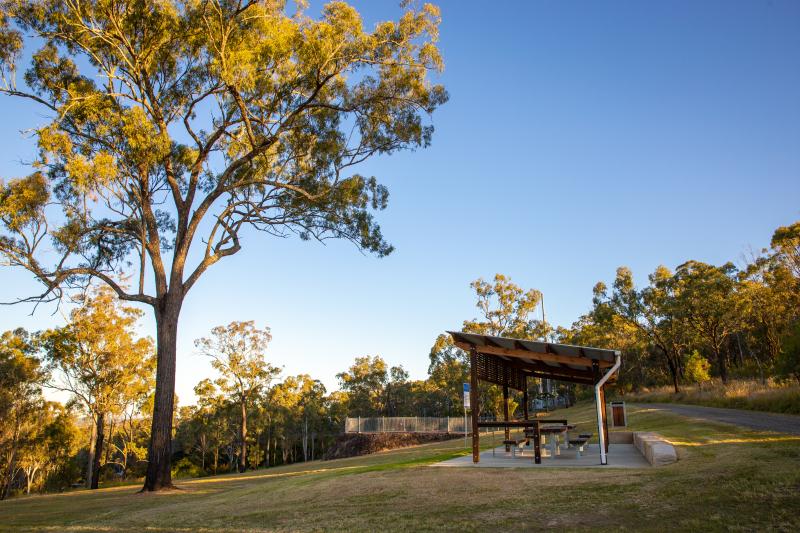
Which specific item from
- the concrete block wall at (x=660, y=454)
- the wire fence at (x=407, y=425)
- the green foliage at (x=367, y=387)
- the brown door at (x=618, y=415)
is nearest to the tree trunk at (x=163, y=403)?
the concrete block wall at (x=660, y=454)

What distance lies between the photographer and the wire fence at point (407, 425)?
36094 mm

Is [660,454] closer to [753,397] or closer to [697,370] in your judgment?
[753,397]

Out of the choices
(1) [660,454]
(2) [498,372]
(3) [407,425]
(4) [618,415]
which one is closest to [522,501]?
(1) [660,454]

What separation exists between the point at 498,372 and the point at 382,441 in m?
23.9

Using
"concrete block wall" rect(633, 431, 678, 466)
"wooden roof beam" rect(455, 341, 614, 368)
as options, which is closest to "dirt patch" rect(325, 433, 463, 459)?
"wooden roof beam" rect(455, 341, 614, 368)

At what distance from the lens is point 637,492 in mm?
6629

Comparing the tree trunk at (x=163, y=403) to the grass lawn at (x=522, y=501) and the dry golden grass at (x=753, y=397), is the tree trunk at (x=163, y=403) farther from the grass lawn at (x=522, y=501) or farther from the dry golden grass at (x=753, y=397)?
the dry golden grass at (x=753, y=397)

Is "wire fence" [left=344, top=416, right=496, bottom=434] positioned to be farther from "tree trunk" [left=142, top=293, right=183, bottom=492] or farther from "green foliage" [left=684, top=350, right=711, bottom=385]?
"tree trunk" [left=142, top=293, right=183, bottom=492]

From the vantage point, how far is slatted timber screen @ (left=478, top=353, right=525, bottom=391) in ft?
43.4

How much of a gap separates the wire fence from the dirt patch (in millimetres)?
443

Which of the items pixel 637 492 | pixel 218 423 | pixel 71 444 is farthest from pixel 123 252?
pixel 218 423

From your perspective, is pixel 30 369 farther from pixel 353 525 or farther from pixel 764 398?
pixel 764 398

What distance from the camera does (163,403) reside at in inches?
548

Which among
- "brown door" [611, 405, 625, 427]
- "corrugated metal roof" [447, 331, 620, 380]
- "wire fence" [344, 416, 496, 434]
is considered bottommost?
"wire fence" [344, 416, 496, 434]
